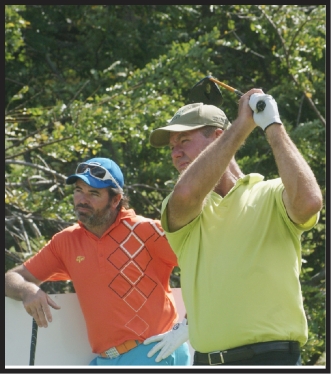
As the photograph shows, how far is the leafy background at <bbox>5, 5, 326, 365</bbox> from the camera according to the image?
7.28m

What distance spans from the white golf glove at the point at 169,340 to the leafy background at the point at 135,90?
8.20ft

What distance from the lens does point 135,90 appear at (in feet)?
25.7

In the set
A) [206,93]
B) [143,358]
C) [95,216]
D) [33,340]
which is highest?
[206,93]

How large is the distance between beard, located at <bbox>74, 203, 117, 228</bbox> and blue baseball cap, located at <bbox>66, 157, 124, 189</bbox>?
163mm

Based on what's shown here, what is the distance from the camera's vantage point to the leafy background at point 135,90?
287 inches

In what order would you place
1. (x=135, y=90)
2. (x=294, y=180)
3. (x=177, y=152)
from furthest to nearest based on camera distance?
1. (x=135, y=90)
2. (x=177, y=152)
3. (x=294, y=180)

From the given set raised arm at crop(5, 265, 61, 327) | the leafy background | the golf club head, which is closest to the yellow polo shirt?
the golf club head

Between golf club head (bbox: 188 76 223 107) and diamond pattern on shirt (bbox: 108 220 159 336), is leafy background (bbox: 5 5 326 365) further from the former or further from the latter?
golf club head (bbox: 188 76 223 107)

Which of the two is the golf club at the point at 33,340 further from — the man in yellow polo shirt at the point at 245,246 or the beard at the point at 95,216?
the man in yellow polo shirt at the point at 245,246

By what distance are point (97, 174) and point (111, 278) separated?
2.43 ft

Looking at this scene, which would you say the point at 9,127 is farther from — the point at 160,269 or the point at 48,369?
the point at 48,369

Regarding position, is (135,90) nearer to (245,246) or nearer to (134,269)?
(134,269)

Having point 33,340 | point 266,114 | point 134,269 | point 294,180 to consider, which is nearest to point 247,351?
point 294,180

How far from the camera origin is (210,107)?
11.9 ft
